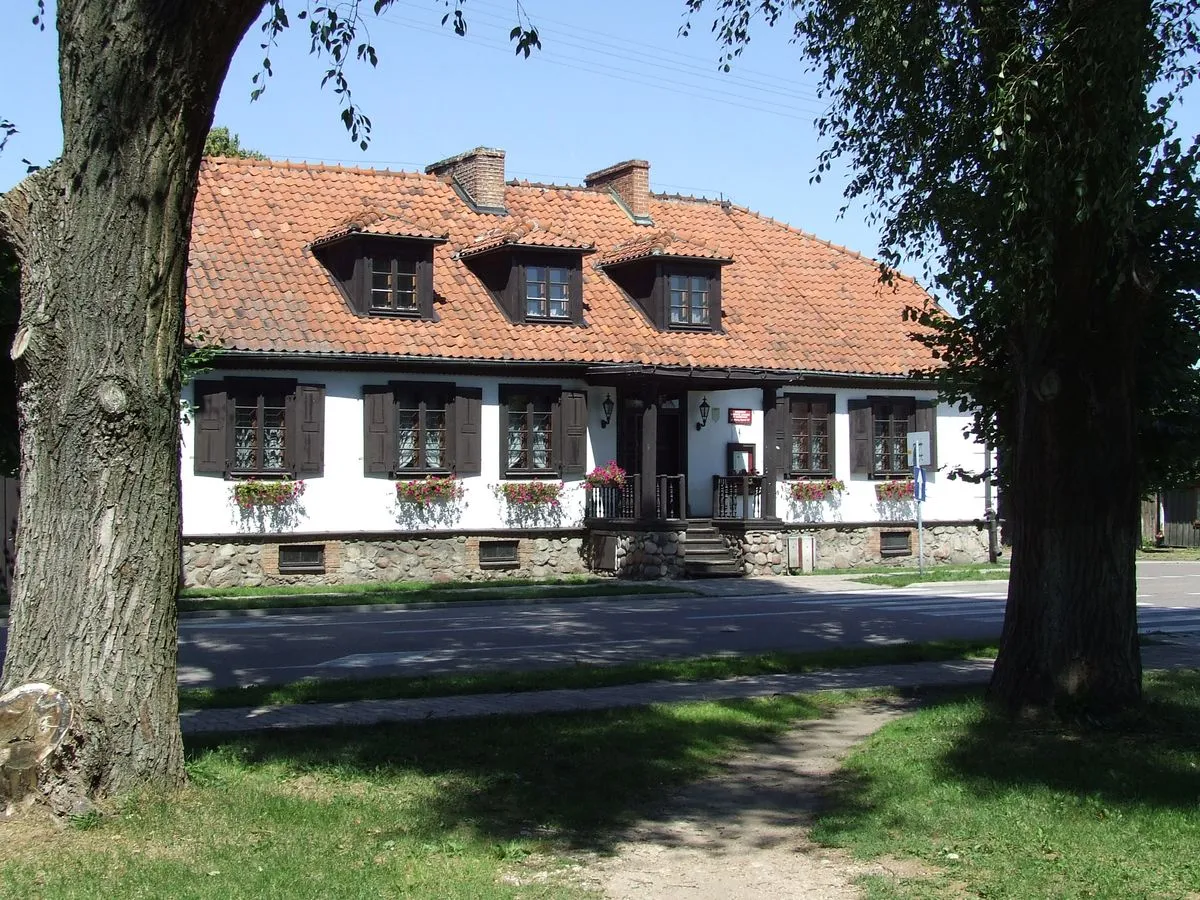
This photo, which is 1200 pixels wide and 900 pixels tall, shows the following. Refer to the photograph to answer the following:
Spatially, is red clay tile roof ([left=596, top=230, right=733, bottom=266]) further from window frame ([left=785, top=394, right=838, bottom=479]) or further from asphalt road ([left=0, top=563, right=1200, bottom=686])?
asphalt road ([left=0, top=563, right=1200, bottom=686])

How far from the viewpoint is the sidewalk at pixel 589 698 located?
36.3 feet

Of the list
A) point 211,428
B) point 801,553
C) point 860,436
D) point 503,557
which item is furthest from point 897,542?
point 211,428

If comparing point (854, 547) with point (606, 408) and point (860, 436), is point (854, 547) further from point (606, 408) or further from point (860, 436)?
point (606, 408)

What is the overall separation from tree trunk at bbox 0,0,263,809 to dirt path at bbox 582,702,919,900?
2.62 metres

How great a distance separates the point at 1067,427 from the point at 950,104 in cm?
322

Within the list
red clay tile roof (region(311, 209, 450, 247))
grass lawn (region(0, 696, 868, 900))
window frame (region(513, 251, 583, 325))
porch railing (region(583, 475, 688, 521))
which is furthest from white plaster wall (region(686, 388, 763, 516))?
grass lawn (region(0, 696, 868, 900))

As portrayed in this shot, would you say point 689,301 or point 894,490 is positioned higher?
point 689,301

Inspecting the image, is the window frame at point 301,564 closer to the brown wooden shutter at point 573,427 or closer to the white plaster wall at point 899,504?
the brown wooden shutter at point 573,427

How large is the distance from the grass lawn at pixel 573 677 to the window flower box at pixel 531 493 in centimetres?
1292

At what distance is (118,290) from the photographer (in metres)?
7.92

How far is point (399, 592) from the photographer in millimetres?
24359

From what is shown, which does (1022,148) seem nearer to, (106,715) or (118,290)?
(118,290)

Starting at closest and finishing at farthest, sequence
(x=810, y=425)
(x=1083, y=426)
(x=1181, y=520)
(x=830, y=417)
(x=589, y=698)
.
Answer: (x=1083, y=426)
(x=589, y=698)
(x=810, y=425)
(x=830, y=417)
(x=1181, y=520)

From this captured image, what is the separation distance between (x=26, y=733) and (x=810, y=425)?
1002 inches
